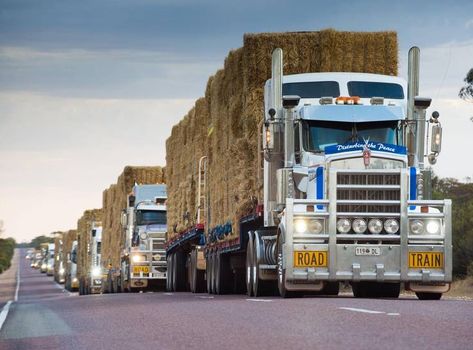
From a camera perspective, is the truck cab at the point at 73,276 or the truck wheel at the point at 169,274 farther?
the truck cab at the point at 73,276

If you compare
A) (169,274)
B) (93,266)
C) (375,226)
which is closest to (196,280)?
(169,274)

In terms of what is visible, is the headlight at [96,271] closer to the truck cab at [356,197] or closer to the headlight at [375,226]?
the truck cab at [356,197]

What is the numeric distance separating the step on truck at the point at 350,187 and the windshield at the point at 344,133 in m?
0.02

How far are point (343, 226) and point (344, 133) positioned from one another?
181 centimetres

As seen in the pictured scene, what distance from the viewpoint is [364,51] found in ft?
88.0

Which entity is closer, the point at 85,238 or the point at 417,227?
the point at 417,227

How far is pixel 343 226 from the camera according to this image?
21594mm

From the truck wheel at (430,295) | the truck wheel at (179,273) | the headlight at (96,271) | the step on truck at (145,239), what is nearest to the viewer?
the truck wheel at (430,295)

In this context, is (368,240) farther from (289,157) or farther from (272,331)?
Result: (272,331)

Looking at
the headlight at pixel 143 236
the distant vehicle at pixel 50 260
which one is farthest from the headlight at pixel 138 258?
the distant vehicle at pixel 50 260

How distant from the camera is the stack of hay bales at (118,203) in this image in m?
57.1

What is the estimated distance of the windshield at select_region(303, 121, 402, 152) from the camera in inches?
877

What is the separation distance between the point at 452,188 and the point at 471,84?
35223 millimetres

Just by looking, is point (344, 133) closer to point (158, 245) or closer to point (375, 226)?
point (375, 226)
